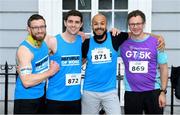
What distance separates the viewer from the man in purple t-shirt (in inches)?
205

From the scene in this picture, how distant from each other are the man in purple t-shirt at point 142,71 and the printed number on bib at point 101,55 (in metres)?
0.23

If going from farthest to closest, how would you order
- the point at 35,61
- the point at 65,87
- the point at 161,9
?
1. the point at 161,9
2. the point at 65,87
3. the point at 35,61

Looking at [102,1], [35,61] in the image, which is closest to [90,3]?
[102,1]

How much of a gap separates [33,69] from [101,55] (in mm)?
874

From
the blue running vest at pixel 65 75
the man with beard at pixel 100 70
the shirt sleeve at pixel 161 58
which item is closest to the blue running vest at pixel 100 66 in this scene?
the man with beard at pixel 100 70

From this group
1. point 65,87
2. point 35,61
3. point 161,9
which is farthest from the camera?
point 161,9

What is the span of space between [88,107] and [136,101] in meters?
0.58

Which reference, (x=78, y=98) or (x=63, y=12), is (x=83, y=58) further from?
(x=63, y=12)

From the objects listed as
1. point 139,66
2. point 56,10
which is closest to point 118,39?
point 139,66

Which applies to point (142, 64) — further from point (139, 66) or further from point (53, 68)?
point (53, 68)

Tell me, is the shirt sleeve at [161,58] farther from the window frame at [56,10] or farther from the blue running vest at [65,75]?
the window frame at [56,10]

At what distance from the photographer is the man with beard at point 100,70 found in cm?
521

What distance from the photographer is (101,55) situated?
17.0ft

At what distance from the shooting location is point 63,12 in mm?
7914
